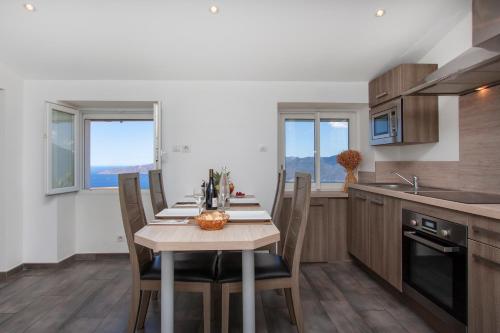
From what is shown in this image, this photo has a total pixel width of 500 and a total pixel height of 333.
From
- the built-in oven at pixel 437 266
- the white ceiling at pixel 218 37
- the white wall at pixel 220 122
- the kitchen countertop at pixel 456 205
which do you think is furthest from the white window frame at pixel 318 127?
the built-in oven at pixel 437 266

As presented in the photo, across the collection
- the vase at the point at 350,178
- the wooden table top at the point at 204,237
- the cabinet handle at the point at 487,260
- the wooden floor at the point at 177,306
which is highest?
the vase at the point at 350,178

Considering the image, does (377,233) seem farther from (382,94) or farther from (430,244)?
(382,94)

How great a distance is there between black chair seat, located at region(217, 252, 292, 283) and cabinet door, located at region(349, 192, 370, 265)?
1374mm

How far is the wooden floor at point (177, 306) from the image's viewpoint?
2.24 meters

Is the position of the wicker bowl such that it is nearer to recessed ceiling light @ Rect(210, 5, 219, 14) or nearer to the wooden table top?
the wooden table top

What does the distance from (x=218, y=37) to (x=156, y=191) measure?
156 centimetres

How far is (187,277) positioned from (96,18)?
7.55ft

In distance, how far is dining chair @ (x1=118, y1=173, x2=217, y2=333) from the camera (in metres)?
1.88

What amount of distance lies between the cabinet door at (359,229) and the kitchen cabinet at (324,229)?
6.2 inches

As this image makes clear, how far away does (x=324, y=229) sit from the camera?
12.3 ft

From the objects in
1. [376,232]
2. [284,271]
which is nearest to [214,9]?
[284,271]

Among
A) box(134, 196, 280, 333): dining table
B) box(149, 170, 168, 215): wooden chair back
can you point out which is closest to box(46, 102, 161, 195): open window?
box(149, 170, 168, 215): wooden chair back

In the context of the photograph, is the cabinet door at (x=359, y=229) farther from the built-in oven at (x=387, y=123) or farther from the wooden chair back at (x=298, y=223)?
the wooden chair back at (x=298, y=223)

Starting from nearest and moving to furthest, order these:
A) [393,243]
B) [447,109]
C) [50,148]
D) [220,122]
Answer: [393,243] → [447,109] → [50,148] → [220,122]
